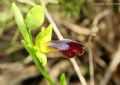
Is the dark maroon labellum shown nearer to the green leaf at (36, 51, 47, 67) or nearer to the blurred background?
the green leaf at (36, 51, 47, 67)

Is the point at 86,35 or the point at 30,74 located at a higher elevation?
the point at 86,35

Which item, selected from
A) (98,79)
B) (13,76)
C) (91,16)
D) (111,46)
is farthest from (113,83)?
(13,76)

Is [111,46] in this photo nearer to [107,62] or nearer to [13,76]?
[107,62]

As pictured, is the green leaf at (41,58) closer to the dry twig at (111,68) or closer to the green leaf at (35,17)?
the green leaf at (35,17)

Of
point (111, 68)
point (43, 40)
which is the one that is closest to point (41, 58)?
point (43, 40)

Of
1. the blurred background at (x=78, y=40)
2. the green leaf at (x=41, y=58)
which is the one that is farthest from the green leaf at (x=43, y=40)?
the blurred background at (x=78, y=40)

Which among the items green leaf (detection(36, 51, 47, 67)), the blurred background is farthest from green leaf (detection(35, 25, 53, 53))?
the blurred background
